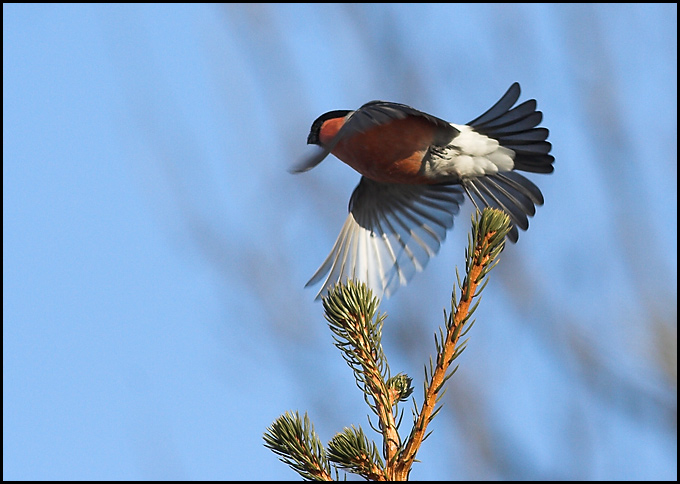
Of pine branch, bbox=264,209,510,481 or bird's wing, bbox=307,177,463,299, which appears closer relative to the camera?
pine branch, bbox=264,209,510,481

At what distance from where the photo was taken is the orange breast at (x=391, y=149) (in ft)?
10.1

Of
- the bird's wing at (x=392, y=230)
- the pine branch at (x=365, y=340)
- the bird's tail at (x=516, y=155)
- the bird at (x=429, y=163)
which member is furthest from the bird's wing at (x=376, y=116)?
the pine branch at (x=365, y=340)

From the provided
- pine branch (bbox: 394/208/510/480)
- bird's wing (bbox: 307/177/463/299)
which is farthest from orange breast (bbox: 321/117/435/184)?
pine branch (bbox: 394/208/510/480)

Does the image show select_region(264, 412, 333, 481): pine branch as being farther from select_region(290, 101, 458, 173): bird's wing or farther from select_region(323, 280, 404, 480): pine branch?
select_region(290, 101, 458, 173): bird's wing

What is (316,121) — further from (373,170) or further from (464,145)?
(464,145)

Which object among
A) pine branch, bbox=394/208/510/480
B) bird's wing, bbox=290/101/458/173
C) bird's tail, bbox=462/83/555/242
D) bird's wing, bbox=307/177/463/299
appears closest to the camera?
pine branch, bbox=394/208/510/480

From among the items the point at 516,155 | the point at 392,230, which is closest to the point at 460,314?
the point at 516,155

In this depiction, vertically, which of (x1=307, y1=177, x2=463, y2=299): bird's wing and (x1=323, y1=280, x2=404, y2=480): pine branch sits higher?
(x1=307, y1=177, x2=463, y2=299): bird's wing

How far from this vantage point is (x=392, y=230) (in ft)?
12.0

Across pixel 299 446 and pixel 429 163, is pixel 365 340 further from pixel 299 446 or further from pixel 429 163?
pixel 429 163

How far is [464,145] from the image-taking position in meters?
3.20

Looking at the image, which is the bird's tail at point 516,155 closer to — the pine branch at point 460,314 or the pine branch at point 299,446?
the pine branch at point 460,314

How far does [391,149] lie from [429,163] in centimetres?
20

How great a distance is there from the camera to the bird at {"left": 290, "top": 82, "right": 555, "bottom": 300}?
3064mm
